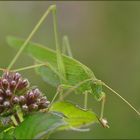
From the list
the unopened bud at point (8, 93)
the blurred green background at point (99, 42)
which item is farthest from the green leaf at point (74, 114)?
the blurred green background at point (99, 42)

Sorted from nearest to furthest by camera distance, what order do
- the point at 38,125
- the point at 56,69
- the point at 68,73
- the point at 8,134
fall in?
the point at 38,125 → the point at 8,134 → the point at 68,73 → the point at 56,69

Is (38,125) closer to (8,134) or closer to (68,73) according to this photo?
(8,134)

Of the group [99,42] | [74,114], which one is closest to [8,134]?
[74,114]

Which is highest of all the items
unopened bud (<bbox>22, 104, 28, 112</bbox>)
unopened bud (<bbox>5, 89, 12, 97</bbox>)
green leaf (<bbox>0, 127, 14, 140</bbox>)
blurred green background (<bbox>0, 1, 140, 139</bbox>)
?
unopened bud (<bbox>5, 89, 12, 97</bbox>)

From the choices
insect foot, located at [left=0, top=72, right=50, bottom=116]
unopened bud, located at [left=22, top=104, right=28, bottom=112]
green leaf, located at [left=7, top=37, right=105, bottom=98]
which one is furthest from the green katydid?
unopened bud, located at [left=22, top=104, right=28, bottom=112]

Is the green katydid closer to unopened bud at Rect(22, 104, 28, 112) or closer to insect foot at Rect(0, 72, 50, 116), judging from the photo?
insect foot at Rect(0, 72, 50, 116)
